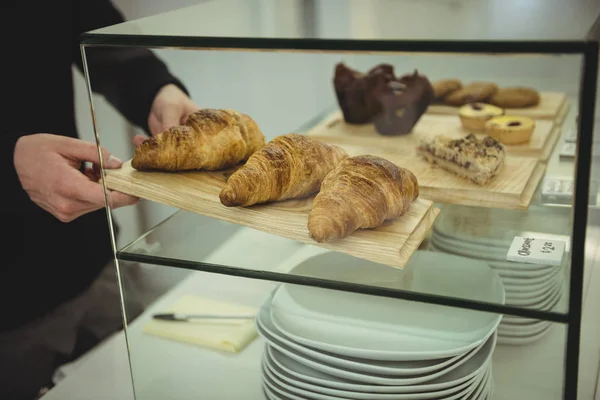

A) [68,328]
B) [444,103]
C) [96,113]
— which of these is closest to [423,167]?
[444,103]

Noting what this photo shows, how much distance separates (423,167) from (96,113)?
41 centimetres

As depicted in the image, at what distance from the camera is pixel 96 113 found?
0.74m

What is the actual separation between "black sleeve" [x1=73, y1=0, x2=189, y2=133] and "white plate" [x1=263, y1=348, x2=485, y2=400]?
0.39m

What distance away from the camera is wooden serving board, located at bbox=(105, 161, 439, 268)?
2.10 feet

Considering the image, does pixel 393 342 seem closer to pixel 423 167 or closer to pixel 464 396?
pixel 464 396

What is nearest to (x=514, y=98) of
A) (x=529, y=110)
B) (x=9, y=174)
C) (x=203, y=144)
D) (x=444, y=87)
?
(x=529, y=110)

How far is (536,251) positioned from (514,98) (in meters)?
0.41

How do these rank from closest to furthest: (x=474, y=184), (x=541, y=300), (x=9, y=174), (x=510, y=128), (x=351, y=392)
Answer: (x=541, y=300) < (x=351, y=392) < (x=474, y=184) < (x=510, y=128) < (x=9, y=174)

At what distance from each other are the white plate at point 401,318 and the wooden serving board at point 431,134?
21 cm

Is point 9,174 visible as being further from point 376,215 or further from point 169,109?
point 376,215

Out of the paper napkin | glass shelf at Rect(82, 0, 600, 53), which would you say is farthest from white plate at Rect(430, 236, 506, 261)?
the paper napkin

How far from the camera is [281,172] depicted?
2.32 ft

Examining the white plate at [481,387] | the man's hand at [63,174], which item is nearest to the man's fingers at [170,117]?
the man's hand at [63,174]

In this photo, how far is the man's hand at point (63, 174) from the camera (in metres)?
0.84
